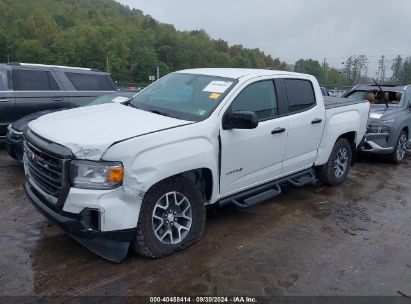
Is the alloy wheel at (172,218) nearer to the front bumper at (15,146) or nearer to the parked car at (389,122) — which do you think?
the front bumper at (15,146)

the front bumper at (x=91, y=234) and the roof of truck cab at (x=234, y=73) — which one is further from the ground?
the roof of truck cab at (x=234, y=73)

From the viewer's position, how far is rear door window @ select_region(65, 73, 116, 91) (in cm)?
922

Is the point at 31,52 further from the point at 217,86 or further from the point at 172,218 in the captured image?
the point at 172,218

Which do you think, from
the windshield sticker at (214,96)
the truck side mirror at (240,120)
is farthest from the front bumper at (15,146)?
the truck side mirror at (240,120)

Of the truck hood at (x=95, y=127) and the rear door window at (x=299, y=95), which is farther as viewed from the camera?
the rear door window at (x=299, y=95)

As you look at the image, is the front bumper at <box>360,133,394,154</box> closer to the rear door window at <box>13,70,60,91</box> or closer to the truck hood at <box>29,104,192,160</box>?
the truck hood at <box>29,104,192,160</box>

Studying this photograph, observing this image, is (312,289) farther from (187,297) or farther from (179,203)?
(179,203)

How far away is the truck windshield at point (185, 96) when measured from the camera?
4434mm

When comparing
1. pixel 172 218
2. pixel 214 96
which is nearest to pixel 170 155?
pixel 172 218

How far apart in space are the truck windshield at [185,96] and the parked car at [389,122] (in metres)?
4.79

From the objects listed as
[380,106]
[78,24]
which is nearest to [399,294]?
[380,106]

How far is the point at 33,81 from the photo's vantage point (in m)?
8.69

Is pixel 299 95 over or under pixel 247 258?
over

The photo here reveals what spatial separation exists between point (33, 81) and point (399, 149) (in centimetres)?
786
